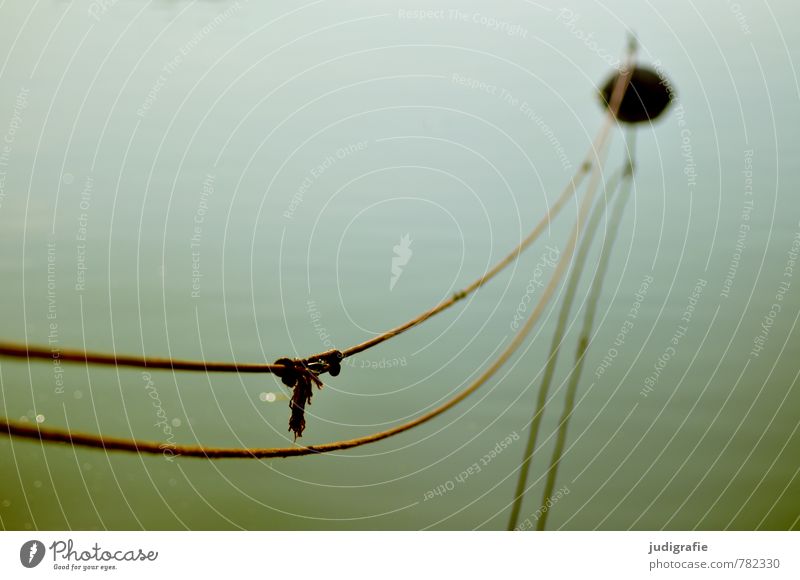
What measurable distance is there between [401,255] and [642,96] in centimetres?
40

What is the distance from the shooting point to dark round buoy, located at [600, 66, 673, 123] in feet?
2.89

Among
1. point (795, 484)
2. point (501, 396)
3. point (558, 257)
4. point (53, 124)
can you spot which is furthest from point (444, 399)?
point (53, 124)

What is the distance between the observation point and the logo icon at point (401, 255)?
889 millimetres

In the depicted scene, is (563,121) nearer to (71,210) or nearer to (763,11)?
(763,11)

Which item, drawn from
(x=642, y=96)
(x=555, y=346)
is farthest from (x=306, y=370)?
(x=642, y=96)

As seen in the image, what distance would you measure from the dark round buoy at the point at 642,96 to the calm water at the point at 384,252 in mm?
19

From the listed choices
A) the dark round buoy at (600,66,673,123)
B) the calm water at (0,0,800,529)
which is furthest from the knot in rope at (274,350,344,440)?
the dark round buoy at (600,66,673,123)

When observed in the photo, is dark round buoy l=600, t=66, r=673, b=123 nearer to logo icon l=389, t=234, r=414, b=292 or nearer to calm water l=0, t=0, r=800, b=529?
calm water l=0, t=0, r=800, b=529

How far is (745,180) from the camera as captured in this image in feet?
3.01
